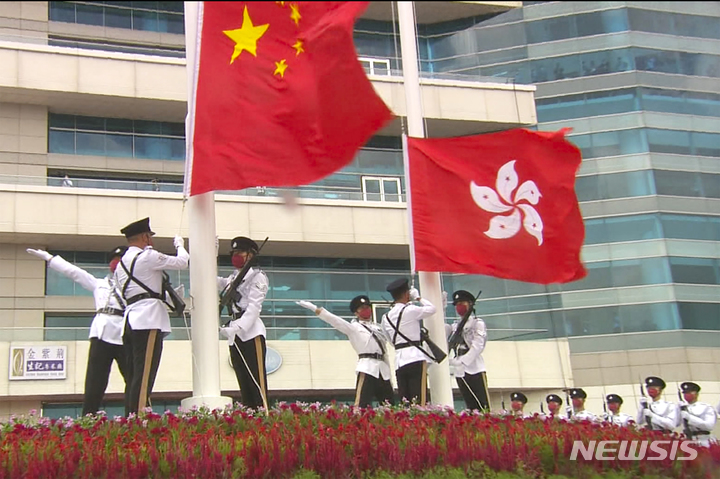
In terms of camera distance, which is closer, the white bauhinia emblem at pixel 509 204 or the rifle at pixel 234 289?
the rifle at pixel 234 289

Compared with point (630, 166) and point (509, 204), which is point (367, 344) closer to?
point (509, 204)

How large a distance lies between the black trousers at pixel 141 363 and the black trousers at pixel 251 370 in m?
0.92

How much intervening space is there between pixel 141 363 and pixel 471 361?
4.39m

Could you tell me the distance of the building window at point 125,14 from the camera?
1137 inches

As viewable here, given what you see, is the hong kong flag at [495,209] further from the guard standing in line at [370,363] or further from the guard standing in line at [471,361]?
the guard standing in line at [370,363]

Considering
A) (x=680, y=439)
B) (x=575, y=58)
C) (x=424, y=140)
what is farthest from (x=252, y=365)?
(x=575, y=58)

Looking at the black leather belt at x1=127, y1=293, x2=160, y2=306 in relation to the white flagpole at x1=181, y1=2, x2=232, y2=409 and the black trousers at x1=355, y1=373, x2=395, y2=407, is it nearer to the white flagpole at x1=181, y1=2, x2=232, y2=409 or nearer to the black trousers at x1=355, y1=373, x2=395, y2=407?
the white flagpole at x1=181, y1=2, x2=232, y2=409

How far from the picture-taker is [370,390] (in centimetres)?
1249

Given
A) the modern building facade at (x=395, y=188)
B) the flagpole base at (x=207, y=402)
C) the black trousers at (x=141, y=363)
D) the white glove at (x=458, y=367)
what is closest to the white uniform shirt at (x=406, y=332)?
the white glove at (x=458, y=367)

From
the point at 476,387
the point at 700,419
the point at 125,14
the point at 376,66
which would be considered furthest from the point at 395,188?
the point at 700,419

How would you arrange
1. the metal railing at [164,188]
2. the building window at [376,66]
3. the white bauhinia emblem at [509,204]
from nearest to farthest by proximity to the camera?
the white bauhinia emblem at [509,204] < the metal railing at [164,188] < the building window at [376,66]

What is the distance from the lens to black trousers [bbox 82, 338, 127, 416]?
35.9ft

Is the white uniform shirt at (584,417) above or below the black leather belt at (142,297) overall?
below

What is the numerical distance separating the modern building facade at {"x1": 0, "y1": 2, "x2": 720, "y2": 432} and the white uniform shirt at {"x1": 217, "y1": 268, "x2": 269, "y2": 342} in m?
11.5
